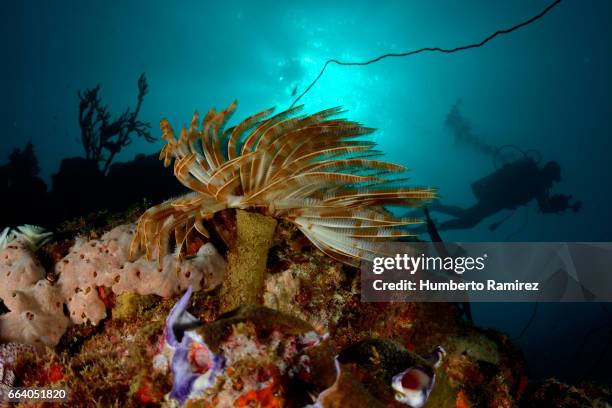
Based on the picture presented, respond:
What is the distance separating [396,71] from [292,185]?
7394cm

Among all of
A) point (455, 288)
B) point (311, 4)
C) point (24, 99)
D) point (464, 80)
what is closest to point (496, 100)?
point (464, 80)

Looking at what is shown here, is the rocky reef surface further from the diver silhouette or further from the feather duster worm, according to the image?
the diver silhouette

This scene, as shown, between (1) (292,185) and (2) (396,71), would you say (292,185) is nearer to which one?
(1) (292,185)

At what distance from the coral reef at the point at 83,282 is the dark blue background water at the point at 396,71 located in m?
65.2

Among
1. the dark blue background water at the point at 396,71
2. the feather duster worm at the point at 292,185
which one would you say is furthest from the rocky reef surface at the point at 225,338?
the dark blue background water at the point at 396,71

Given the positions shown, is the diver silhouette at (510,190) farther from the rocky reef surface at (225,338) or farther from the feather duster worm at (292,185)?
the feather duster worm at (292,185)

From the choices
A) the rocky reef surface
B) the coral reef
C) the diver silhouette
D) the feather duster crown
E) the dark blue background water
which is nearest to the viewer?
the rocky reef surface

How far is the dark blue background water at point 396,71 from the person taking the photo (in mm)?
58884

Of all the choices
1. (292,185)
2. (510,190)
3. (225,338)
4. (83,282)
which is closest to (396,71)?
(510,190)

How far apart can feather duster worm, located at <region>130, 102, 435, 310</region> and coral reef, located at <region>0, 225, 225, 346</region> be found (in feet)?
0.59

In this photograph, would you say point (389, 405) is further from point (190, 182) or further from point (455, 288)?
point (455, 288)

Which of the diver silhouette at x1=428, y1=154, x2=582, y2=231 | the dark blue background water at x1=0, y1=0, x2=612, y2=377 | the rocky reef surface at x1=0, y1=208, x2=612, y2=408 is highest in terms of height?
the dark blue background water at x1=0, y1=0, x2=612, y2=377

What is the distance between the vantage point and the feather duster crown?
7.77 feet

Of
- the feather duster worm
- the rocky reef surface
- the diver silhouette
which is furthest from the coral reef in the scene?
the diver silhouette
